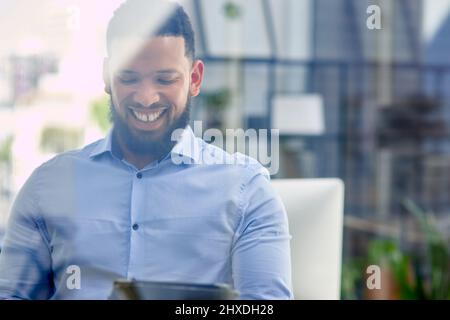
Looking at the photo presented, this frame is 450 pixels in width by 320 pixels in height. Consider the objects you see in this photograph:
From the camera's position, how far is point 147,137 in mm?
1312

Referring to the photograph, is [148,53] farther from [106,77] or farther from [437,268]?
[437,268]

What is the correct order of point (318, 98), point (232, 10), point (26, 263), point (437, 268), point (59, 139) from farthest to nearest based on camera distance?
point (318, 98) < point (437, 268) < point (232, 10) < point (59, 139) < point (26, 263)

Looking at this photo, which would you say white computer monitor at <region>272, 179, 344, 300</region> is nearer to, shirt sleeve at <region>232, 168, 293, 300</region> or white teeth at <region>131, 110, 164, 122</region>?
shirt sleeve at <region>232, 168, 293, 300</region>

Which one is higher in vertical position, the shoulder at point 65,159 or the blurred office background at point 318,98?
the blurred office background at point 318,98

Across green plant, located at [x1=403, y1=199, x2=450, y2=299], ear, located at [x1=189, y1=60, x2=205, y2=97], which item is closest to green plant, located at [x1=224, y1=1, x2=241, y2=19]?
ear, located at [x1=189, y1=60, x2=205, y2=97]

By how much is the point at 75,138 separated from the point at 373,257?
1.87 m

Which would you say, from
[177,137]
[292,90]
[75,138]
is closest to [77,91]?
[75,138]

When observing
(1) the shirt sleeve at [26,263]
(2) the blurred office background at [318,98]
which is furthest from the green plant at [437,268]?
(1) the shirt sleeve at [26,263]

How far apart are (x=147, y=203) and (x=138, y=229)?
0.05 metres

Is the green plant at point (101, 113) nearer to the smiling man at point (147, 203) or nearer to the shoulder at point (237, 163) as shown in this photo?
the smiling man at point (147, 203)

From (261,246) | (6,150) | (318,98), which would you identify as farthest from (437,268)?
(6,150)

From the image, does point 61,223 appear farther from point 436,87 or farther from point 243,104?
point 436,87

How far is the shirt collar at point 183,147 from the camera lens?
1.30 m

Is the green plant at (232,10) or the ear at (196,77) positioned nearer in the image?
the ear at (196,77)
